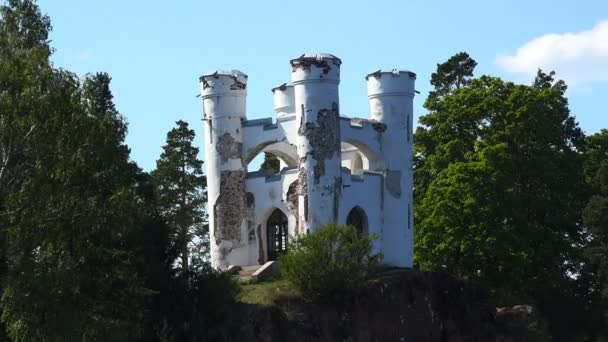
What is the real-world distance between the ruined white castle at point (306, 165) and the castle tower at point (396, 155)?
0.03 meters

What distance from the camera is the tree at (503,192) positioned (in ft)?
169

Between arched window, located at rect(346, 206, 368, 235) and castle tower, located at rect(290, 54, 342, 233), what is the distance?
6.33ft

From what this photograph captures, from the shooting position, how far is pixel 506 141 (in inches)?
2104

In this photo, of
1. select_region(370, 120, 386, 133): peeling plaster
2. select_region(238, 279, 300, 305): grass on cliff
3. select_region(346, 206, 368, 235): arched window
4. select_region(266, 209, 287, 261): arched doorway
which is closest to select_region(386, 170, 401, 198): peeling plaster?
select_region(370, 120, 386, 133): peeling plaster

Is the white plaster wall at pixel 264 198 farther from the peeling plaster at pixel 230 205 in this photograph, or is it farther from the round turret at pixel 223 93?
the round turret at pixel 223 93

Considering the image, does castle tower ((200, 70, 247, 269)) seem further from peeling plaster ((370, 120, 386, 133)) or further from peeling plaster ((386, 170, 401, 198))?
peeling plaster ((386, 170, 401, 198))

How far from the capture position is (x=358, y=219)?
47.3 meters

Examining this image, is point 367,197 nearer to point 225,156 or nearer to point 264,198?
point 264,198

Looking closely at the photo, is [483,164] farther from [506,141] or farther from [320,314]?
[320,314]

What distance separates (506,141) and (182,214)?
1277 cm

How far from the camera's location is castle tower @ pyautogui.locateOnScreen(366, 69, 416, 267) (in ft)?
158

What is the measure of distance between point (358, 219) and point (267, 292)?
20.6 feet

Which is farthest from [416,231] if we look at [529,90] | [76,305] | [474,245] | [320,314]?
[76,305]

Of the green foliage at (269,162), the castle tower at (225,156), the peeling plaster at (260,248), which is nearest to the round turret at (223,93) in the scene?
the castle tower at (225,156)
